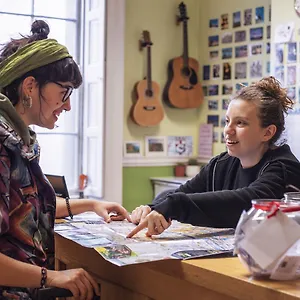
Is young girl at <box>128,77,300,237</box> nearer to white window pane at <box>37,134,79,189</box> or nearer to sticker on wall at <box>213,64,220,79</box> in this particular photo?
white window pane at <box>37,134,79,189</box>

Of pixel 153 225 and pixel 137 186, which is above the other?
pixel 153 225

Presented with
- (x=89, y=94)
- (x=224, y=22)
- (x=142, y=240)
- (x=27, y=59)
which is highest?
(x=224, y=22)

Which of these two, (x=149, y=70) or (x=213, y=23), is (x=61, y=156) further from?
(x=213, y=23)

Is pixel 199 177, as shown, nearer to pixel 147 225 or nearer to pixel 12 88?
pixel 147 225

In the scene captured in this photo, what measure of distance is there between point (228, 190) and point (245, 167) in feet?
0.89

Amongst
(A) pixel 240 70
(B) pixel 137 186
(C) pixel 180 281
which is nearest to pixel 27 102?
Result: (C) pixel 180 281

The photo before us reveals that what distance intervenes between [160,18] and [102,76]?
0.81 metres

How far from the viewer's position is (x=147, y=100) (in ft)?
15.9

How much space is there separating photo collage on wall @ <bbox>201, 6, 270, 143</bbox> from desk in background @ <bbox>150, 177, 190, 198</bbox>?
51cm

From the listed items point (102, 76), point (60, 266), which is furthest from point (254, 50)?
point (60, 266)

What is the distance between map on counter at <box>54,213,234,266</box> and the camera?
1.45 m

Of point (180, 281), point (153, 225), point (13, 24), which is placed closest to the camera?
point (180, 281)

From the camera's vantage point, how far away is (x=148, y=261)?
1403 mm

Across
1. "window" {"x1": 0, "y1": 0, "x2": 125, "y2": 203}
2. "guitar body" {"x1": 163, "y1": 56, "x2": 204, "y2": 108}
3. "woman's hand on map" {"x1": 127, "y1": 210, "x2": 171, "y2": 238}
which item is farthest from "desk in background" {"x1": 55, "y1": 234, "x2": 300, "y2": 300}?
"guitar body" {"x1": 163, "y1": 56, "x2": 204, "y2": 108}
